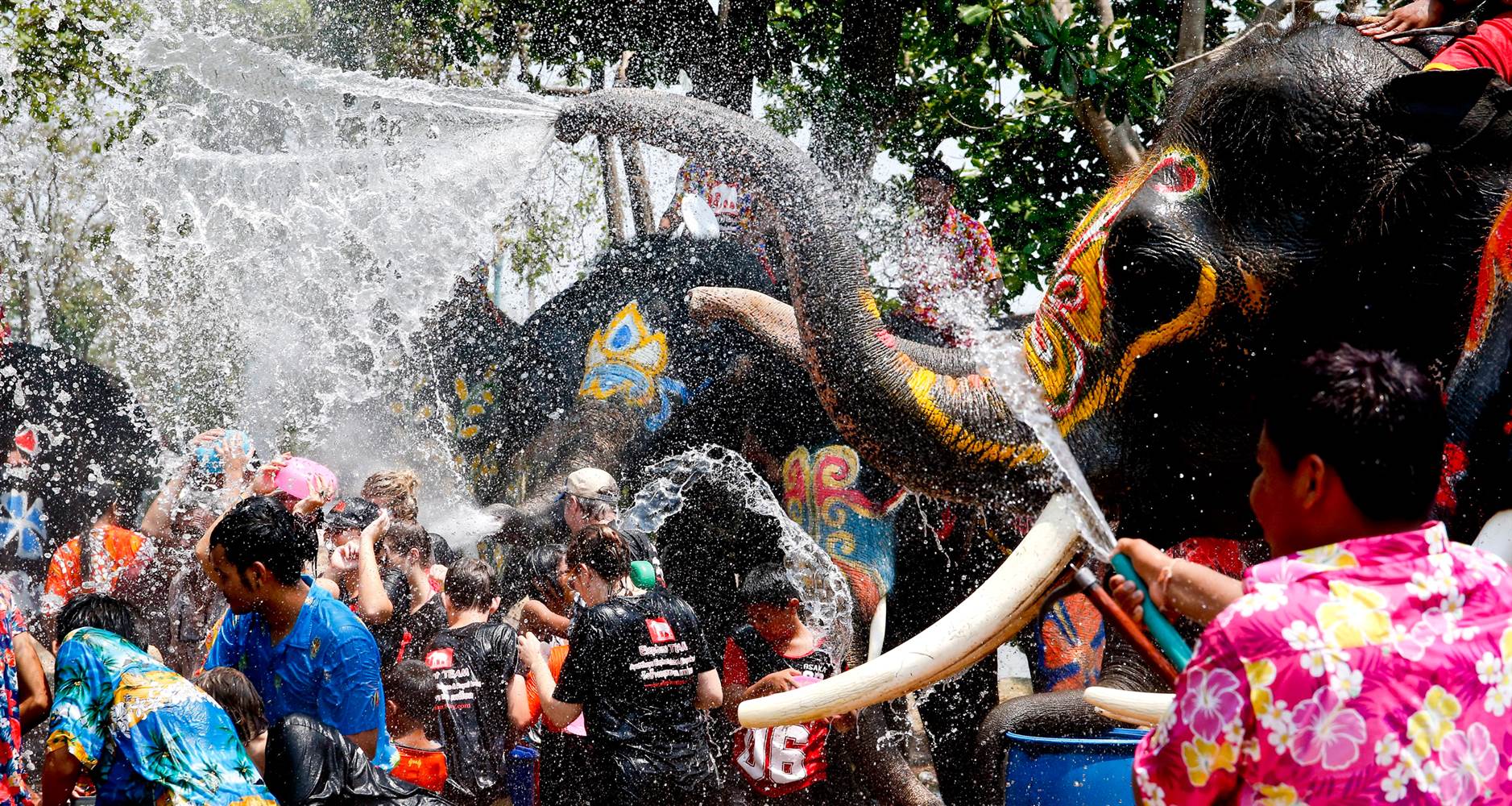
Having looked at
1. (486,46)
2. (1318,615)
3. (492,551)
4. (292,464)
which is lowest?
(492,551)

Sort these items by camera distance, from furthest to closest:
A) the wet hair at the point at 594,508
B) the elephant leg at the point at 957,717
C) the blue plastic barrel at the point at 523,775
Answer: the wet hair at the point at 594,508 → the elephant leg at the point at 957,717 → the blue plastic barrel at the point at 523,775

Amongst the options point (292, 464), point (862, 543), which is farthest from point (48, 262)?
point (862, 543)

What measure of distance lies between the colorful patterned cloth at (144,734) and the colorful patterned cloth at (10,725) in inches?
9.5

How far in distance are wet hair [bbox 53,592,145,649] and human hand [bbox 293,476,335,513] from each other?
1055mm

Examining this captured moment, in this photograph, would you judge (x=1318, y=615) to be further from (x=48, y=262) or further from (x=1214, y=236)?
(x=48, y=262)

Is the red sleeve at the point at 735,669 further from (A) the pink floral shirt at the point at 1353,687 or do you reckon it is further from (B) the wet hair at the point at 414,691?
(A) the pink floral shirt at the point at 1353,687

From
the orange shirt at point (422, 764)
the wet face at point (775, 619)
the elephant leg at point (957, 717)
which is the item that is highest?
the wet face at point (775, 619)

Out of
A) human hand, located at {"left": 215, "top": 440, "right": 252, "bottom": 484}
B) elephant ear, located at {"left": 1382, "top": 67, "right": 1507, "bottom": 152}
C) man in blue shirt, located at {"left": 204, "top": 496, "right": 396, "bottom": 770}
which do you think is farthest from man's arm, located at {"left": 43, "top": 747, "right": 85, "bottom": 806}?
human hand, located at {"left": 215, "top": 440, "right": 252, "bottom": 484}

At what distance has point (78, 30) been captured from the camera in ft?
29.4

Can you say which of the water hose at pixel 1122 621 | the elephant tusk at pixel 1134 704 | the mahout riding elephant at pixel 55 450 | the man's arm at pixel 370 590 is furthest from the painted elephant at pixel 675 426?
the water hose at pixel 1122 621

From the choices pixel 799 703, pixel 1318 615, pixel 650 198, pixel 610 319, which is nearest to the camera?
pixel 1318 615

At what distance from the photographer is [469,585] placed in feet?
16.1

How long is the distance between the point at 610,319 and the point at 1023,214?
6.58 ft

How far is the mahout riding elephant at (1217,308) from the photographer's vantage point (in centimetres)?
260
